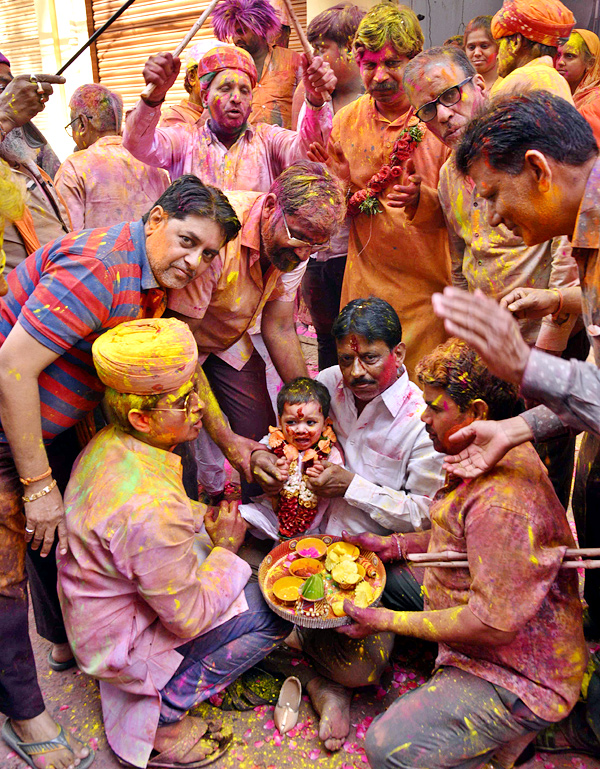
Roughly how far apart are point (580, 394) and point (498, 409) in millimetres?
Result: 602

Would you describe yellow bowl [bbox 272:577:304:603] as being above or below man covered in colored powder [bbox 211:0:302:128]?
below

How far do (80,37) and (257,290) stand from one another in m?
8.08

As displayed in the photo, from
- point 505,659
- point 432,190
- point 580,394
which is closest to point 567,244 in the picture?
point 432,190

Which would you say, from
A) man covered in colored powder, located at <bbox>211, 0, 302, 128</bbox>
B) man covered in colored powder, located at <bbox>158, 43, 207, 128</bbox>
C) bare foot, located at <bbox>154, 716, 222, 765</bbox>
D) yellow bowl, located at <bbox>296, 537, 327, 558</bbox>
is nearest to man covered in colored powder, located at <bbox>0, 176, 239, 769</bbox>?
bare foot, located at <bbox>154, 716, 222, 765</bbox>

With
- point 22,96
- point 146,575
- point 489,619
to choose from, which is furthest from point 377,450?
point 22,96

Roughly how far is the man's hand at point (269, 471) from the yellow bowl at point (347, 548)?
0.39 metres

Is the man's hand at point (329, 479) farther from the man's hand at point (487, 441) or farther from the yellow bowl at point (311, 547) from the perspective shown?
the man's hand at point (487, 441)

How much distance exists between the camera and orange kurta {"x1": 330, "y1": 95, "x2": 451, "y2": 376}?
3480mm

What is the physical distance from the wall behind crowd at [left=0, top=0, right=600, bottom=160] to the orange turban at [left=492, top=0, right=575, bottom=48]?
3.53m

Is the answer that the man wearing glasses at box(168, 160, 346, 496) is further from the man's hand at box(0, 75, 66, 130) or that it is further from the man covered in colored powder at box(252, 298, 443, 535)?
the man's hand at box(0, 75, 66, 130)

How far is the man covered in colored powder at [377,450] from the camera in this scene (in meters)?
2.79

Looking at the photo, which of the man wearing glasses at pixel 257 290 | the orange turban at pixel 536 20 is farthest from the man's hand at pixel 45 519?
the orange turban at pixel 536 20

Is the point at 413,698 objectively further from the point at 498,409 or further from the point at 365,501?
the point at 498,409

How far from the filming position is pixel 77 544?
7.28ft
